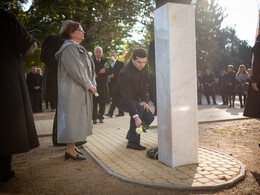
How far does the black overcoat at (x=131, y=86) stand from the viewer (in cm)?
441

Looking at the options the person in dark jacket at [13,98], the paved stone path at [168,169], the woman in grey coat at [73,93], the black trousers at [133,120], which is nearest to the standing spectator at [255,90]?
the paved stone path at [168,169]

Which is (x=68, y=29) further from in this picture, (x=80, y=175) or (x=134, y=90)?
(x=80, y=175)

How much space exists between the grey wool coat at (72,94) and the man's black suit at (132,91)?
738mm

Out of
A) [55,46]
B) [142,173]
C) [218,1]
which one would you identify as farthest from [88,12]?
[218,1]

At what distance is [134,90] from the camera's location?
4727 mm

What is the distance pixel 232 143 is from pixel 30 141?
12.2ft

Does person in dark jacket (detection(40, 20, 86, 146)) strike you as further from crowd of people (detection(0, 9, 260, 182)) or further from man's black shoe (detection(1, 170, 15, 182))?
man's black shoe (detection(1, 170, 15, 182))

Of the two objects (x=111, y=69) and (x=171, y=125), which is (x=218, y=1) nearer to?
(x=111, y=69)

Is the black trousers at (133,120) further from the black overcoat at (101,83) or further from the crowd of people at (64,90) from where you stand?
the black overcoat at (101,83)

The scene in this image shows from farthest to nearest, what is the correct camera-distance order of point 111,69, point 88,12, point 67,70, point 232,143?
1. point 88,12
2. point 111,69
3. point 232,143
4. point 67,70

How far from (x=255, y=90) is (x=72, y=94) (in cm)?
288

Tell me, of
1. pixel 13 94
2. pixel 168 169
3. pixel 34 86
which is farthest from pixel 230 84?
pixel 13 94

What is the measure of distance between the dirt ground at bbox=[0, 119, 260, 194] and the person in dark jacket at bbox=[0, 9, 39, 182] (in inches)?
15.8

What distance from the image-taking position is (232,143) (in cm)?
512
